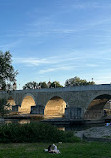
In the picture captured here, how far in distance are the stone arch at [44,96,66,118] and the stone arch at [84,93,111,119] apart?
11.3 m

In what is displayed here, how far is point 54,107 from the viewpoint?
54688 mm

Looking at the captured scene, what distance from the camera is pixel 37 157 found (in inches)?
345

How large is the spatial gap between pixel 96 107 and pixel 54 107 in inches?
610

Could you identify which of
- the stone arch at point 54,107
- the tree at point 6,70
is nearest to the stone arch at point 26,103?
the stone arch at point 54,107

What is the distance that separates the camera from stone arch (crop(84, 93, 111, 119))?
1517 inches

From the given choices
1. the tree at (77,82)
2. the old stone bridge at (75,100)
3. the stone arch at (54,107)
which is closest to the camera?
the old stone bridge at (75,100)

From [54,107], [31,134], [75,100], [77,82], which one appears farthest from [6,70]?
[77,82]

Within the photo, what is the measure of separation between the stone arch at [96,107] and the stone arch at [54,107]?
11341mm

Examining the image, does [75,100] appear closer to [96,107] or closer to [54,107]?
[96,107]

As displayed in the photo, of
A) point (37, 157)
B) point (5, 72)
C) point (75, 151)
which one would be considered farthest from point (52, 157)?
point (5, 72)

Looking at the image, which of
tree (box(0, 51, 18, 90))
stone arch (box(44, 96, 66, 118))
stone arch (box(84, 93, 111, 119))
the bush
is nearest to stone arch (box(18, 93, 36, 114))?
stone arch (box(44, 96, 66, 118))

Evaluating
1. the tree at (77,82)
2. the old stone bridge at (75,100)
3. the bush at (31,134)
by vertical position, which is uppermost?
the tree at (77,82)

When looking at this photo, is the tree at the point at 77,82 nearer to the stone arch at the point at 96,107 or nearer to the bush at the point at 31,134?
the stone arch at the point at 96,107

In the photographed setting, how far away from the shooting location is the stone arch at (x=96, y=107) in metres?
38.5
